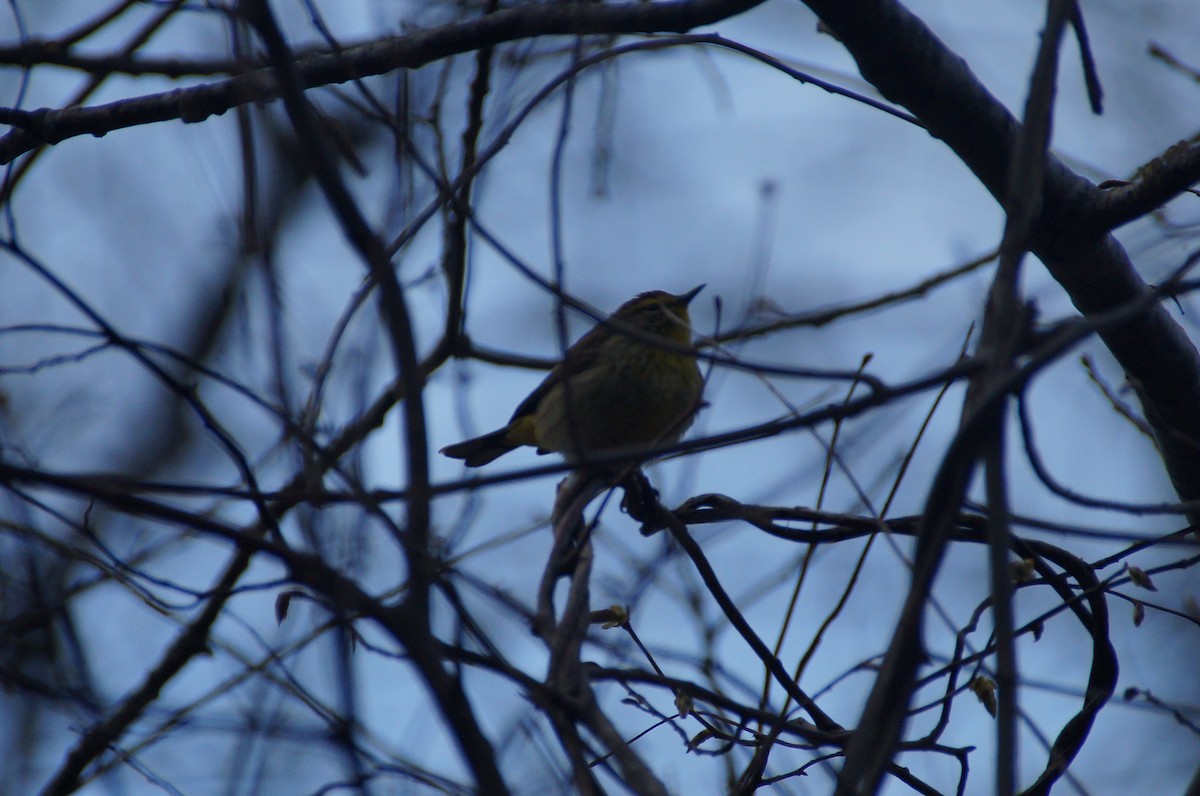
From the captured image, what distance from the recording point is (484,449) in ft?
21.8

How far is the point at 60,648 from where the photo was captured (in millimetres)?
4516

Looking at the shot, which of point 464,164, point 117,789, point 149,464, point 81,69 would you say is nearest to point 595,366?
point 464,164

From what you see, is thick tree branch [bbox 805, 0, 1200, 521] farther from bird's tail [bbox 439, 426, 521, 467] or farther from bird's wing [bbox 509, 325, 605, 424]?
bird's tail [bbox 439, 426, 521, 467]

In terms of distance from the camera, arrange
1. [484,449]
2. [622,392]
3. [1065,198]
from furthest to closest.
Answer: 1. [484,449]
2. [622,392]
3. [1065,198]

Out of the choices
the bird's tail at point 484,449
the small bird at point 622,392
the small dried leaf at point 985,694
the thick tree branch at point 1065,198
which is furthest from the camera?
the bird's tail at point 484,449

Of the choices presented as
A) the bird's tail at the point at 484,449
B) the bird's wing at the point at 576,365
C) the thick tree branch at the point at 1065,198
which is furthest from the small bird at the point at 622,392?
the thick tree branch at the point at 1065,198

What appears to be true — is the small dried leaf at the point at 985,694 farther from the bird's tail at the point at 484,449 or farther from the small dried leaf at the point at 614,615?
the bird's tail at the point at 484,449

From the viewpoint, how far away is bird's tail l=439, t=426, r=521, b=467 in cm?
661

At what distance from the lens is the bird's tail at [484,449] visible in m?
6.61

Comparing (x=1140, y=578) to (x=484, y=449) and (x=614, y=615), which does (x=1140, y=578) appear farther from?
(x=484, y=449)

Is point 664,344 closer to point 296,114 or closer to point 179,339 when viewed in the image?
point 296,114

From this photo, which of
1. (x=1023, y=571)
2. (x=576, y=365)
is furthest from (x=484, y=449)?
(x=1023, y=571)

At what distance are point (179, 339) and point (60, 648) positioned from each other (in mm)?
7453

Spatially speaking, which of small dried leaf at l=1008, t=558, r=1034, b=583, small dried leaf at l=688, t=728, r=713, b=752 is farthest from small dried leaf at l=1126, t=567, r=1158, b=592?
small dried leaf at l=688, t=728, r=713, b=752
